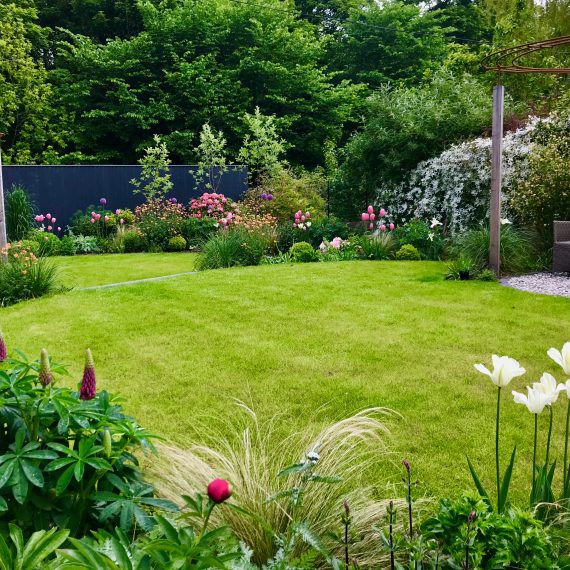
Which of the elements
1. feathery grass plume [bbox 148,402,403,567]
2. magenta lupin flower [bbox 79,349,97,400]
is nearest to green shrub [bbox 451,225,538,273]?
feathery grass plume [bbox 148,402,403,567]

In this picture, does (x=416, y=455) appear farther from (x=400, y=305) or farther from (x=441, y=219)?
(x=441, y=219)

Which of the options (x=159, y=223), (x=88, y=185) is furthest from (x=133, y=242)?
(x=88, y=185)

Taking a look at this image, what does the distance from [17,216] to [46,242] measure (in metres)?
1.39

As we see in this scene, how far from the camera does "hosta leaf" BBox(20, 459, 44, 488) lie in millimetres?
1646

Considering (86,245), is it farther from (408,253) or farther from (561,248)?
(561,248)

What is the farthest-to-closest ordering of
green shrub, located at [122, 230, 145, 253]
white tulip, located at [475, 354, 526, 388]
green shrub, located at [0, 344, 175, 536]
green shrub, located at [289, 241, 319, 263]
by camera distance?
green shrub, located at [122, 230, 145, 253] → green shrub, located at [289, 241, 319, 263] → white tulip, located at [475, 354, 526, 388] → green shrub, located at [0, 344, 175, 536]

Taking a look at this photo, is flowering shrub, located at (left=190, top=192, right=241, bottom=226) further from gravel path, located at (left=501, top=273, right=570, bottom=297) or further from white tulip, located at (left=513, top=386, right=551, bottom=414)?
white tulip, located at (left=513, top=386, right=551, bottom=414)

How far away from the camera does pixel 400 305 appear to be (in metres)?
6.34

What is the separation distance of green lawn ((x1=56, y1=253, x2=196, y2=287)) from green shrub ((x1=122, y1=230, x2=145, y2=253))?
0.81 meters

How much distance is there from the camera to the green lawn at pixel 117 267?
8.27 metres

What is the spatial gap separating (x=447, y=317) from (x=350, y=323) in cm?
96

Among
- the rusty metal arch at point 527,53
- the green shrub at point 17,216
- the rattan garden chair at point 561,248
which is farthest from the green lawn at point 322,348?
the green shrub at point 17,216

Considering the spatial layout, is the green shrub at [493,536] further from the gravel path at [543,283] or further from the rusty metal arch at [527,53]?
the gravel path at [543,283]

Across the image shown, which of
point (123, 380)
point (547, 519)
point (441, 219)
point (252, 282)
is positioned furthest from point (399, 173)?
point (547, 519)
